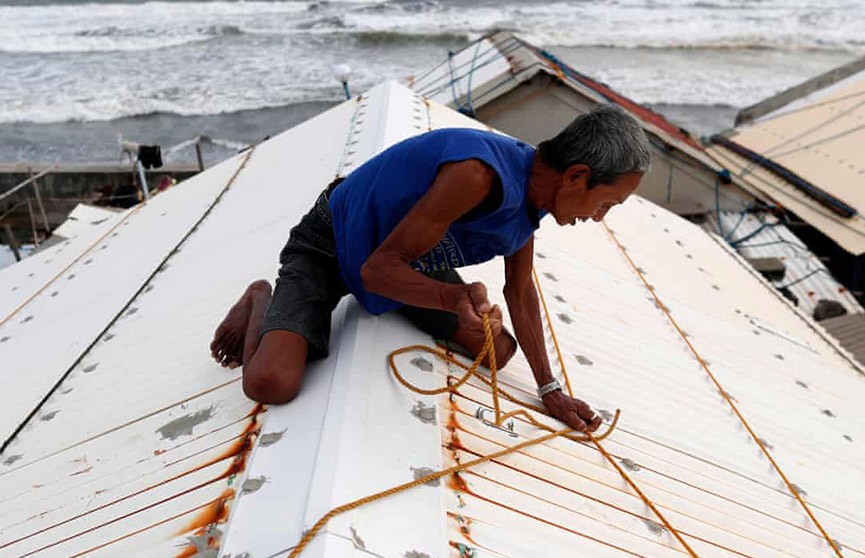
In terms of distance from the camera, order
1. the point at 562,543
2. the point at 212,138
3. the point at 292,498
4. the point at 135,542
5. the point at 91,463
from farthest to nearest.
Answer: the point at 212,138
the point at 91,463
the point at 562,543
the point at 135,542
the point at 292,498

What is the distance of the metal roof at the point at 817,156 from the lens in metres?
8.45

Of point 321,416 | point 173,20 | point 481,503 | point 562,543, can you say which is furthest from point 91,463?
point 173,20

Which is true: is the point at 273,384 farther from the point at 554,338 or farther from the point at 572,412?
the point at 554,338

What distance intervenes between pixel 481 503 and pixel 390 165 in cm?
111

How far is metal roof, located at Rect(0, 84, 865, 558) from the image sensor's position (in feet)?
6.36

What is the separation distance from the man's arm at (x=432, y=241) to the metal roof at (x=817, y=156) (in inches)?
277

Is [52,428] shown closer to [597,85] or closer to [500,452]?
[500,452]

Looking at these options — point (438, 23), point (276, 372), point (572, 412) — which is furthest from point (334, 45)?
point (276, 372)

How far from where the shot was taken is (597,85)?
10477 millimetres

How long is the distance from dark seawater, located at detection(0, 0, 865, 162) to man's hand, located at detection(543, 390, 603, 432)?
48.6 feet

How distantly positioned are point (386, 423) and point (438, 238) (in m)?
0.58

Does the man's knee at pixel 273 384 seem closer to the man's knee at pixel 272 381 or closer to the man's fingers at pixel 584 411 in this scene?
the man's knee at pixel 272 381

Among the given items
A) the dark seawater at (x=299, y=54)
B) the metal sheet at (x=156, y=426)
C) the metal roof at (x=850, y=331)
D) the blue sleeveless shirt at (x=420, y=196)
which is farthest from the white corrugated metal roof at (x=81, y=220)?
the dark seawater at (x=299, y=54)

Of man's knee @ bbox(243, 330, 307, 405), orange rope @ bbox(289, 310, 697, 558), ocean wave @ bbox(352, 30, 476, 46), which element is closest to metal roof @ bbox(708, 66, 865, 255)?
orange rope @ bbox(289, 310, 697, 558)
